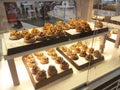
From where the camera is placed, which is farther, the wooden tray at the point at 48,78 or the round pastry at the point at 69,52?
the round pastry at the point at 69,52

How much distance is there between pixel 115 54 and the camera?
1518 mm

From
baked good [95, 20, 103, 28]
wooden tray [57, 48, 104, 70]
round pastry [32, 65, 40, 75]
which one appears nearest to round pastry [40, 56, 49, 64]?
round pastry [32, 65, 40, 75]

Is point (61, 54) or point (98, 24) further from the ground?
point (98, 24)

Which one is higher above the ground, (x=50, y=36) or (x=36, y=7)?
(x=36, y=7)

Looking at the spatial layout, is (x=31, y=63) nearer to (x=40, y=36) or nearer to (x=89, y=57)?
(x=40, y=36)

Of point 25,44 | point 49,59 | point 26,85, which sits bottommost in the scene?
point 26,85

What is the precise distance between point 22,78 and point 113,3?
3.80 ft

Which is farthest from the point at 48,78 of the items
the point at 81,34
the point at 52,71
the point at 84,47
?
the point at 84,47

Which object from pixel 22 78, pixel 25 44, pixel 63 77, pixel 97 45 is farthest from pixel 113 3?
pixel 22 78

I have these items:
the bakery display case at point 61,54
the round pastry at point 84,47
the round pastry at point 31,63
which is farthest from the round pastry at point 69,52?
the round pastry at point 31,63

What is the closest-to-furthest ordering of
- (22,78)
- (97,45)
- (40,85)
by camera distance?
(40,85) → (22,78) → (97,45)

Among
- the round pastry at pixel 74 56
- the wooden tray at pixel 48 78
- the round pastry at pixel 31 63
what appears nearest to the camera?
the wooden tray at pixel 48 78

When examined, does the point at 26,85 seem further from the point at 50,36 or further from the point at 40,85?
the point at 50,36

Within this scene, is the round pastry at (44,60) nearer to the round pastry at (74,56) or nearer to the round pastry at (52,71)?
the round pastry at (52,71)
